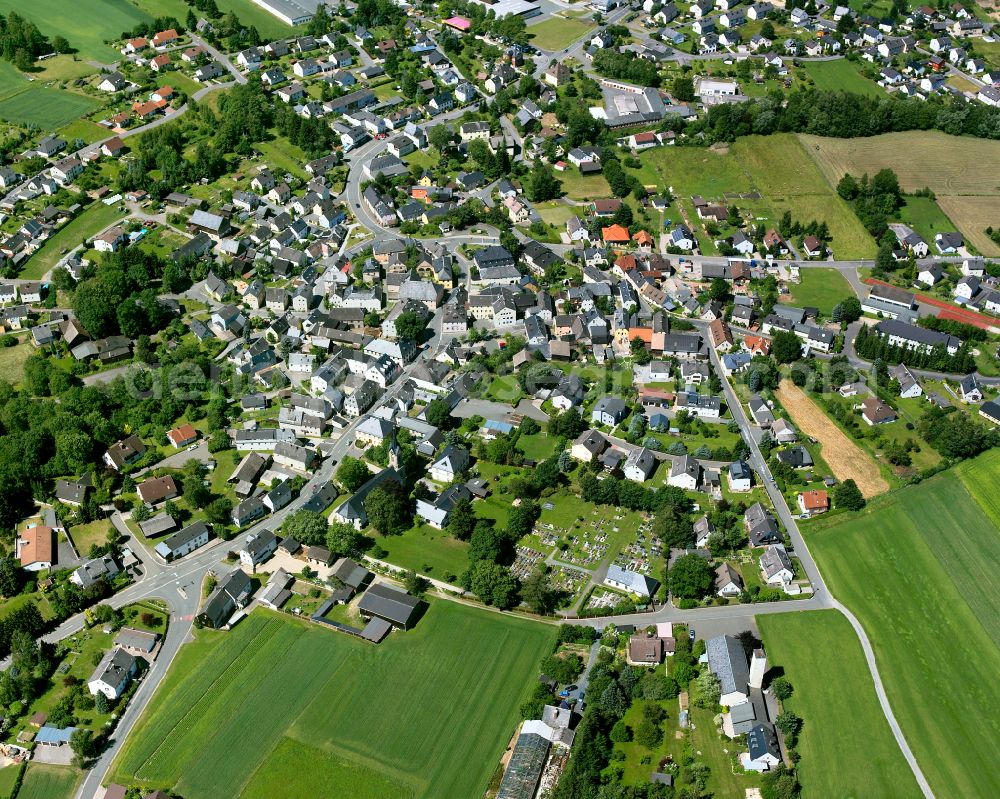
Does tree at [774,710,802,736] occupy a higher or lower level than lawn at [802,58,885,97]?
lower

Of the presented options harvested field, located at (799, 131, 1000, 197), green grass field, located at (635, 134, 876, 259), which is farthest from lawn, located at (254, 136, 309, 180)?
harvested field, located at (799, 131, 1000, 197)

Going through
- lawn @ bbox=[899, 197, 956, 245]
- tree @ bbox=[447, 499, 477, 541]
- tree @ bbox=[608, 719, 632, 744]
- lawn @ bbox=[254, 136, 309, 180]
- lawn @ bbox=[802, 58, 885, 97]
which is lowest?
lawn @ bbox=[254, 136, 309, 180]

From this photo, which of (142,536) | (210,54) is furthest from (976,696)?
(210,54)

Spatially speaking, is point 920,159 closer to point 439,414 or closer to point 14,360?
point 439,414

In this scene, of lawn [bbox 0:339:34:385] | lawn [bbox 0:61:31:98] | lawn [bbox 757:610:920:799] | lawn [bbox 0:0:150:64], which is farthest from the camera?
lawn [bbox 0:0:150:64]

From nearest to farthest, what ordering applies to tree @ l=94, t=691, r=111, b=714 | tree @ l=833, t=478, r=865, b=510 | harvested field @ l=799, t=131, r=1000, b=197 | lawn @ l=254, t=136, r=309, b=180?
1. tree @ l=94, t=691, r=111, b=714
2. tree @ l=833, t=478, r=865, b=510
3. harvested field @ l=799, t=131, r=1000, b=197
4. lawn @ l=254, t=136, r=309, b=180

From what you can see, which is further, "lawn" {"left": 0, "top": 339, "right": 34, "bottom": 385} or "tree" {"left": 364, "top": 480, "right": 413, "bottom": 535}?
"lawn" {"left": 0, "top": 339, "right": 34, "bottom": 385}

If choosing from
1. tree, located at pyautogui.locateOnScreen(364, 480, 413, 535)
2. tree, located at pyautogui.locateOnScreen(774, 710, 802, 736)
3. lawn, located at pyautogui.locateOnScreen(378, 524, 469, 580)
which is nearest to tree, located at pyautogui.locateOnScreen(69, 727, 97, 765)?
lawn, located at pyautogui.locateOnScreen(378, 524, 469, 580)

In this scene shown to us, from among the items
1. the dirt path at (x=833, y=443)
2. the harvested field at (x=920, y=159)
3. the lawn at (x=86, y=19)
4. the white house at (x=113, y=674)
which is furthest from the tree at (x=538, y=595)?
Answer: the lawn at (x=86, y=19)

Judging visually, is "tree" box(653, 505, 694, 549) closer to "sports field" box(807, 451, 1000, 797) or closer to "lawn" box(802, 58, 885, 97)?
"sports field" box(807, 451, 1000, 797)
